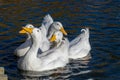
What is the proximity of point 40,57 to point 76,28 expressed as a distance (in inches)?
132

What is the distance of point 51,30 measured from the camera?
16984 mm

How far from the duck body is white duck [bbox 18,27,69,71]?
0.58 m

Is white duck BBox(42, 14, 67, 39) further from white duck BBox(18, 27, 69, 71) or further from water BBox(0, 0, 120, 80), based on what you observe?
white duck BBox(18, 27, 69, 71)

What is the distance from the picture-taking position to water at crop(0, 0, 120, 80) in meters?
14.7

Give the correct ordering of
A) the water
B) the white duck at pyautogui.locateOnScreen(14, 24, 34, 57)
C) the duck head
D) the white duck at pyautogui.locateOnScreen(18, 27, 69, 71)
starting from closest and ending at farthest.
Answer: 1. the water
2. the white duck at pyautogui.locateOnScreen(18, 27, 69, 71)
3. the white duck at pyautogui.locateOnScreen(14, 24, 34, 57)
4. the duck head

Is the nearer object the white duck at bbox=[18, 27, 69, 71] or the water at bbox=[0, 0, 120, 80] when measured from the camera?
the water at bbox=[0, 0, 120, 80]

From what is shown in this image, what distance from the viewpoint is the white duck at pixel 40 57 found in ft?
49.3

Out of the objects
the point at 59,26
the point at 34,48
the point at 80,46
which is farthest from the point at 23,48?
the point at 80,46

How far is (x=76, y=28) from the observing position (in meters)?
18.3

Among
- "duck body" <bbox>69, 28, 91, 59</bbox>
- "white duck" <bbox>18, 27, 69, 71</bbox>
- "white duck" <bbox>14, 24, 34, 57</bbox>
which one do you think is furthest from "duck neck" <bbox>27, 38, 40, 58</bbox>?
"duck body" <bbox>69, 28, 91, 59</bbox>

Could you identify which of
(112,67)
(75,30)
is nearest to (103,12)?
(75,30)

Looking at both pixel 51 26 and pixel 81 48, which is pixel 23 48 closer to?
pixel 51 26

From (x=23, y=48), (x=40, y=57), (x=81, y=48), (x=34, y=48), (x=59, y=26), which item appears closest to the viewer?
(x=34, y=48)

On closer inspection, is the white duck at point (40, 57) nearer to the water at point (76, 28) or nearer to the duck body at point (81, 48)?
the water at point (76, 28)
